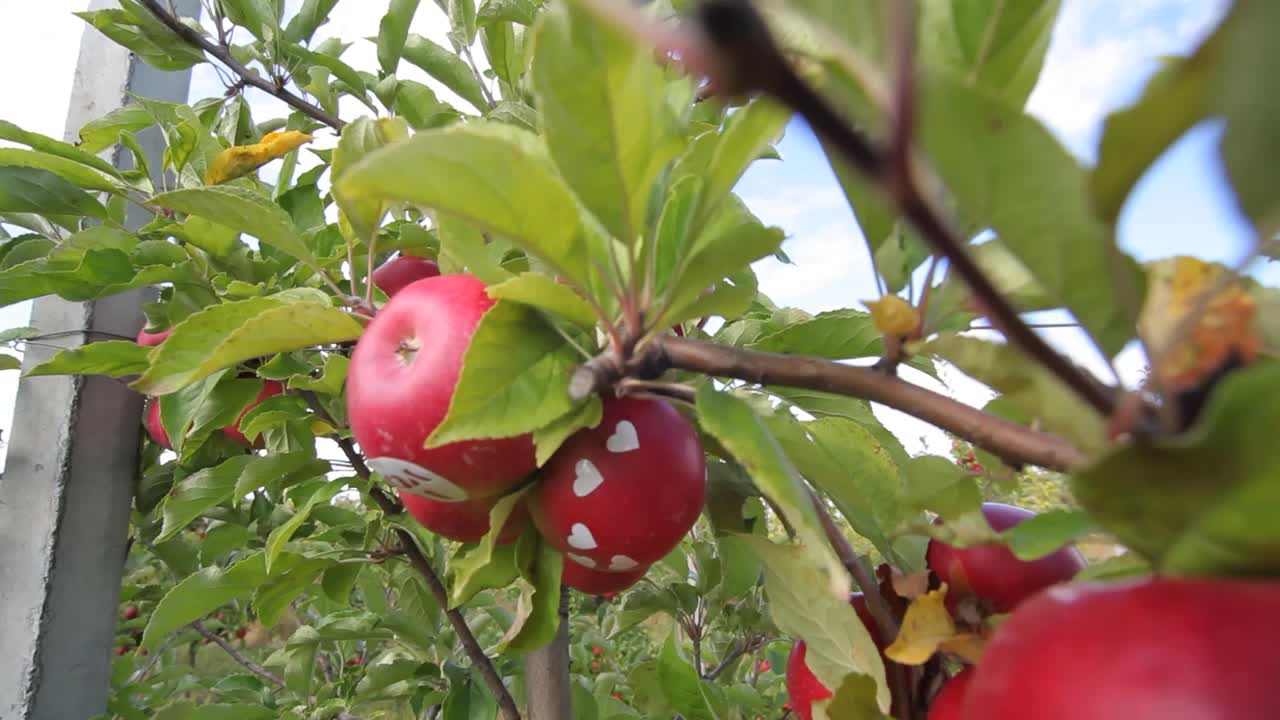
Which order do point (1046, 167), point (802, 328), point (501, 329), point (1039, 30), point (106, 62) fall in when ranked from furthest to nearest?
point (106, 62) < point (802, 328) < point (501, 329) < point (1039, 30) < point (1046, 167)

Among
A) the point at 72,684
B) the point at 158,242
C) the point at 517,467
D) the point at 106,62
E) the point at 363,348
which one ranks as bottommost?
the point at 72,684

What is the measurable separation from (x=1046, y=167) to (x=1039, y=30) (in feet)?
0.59

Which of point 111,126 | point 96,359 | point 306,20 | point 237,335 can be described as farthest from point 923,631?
point 306,20

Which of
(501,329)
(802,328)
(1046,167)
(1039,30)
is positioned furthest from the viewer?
(802,328)

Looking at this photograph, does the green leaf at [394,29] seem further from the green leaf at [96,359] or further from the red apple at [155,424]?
the red apple at [155,424]

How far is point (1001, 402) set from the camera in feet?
1.49

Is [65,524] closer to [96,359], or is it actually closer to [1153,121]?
[96,359]

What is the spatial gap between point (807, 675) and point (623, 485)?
24 cm

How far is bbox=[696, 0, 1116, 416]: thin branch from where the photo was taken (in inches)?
5.9

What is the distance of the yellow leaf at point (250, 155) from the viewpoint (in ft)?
3.40

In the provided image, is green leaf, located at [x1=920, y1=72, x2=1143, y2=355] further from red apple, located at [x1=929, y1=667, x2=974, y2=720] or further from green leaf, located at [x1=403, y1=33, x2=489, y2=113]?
green leaf, located at [x1=403, y1=33, x2=489, y2=113]

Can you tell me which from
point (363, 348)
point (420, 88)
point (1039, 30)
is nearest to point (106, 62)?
point (420, 88)

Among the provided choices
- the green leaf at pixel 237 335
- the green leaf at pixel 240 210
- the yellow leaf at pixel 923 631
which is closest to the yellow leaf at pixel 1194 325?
the yellow leaf at pixel 923 631

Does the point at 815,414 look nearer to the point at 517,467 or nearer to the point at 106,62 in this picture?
the point at 517,467
